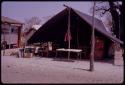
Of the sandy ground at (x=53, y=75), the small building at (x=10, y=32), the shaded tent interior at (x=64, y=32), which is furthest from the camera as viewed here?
the small building at (x=10, y=32)

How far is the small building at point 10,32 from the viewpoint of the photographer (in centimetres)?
2900

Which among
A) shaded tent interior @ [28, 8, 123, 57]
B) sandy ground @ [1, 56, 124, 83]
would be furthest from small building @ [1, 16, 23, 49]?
sandy ground @ [1, 56, 124, 83]

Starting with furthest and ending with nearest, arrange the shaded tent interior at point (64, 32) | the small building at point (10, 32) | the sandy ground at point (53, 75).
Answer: the small building at point (10, 32) < the shaded tent interior at point (64, 32) < the sandy ground at point (53, 75)

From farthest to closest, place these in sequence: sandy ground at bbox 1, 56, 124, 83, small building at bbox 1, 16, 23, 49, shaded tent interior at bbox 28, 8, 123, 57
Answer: small building at bbox 1, 16, 23, 49 < shaded tent interior at bbox 28, 8, 123, 57 < sandy ground at bbox 1, 56, 124, 83

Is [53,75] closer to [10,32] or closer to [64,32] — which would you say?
[64,32]

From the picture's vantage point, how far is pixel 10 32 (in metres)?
30.5

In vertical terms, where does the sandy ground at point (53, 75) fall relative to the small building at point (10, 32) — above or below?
below

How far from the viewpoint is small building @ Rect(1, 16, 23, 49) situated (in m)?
29.0

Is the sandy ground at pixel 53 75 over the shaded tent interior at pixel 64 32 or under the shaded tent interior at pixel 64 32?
under

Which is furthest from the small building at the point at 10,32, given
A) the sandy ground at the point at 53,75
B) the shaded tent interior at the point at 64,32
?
the sandy ground at the point at 53,75

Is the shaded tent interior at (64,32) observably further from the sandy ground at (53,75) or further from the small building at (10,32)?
the sandy ground at (53,75)

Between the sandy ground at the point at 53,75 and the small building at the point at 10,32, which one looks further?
the small building at the point at 10,32

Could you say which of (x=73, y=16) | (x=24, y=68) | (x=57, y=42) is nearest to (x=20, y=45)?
(x=57, y=42)

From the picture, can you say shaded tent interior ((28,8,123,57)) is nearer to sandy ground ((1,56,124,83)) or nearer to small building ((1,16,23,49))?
small building ((1,16,23,49))
